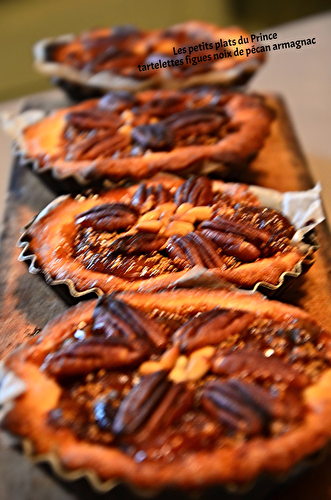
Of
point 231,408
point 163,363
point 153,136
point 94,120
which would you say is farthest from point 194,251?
point 94,120

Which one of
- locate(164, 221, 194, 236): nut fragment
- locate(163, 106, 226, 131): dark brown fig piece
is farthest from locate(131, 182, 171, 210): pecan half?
locate(163, 106, 226, 131): dark brown fig piece

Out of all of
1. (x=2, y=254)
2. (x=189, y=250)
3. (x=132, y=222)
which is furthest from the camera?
(x=2, y=254)

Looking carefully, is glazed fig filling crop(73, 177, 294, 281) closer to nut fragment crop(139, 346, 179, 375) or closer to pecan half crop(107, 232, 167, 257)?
pecan half crop(107, 232, 167, 257)

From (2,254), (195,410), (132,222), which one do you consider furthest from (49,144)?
(195,410)

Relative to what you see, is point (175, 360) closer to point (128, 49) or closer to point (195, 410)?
point (195, 410)

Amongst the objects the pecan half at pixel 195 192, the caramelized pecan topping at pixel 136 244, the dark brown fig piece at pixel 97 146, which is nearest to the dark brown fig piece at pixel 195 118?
the dark brown fig piece at pixel 97 146

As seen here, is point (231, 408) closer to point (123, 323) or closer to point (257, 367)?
point (257, 367)

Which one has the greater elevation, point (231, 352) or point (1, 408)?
point (1, 408)

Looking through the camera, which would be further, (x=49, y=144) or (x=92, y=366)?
(x=49, y=144)
